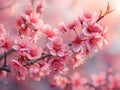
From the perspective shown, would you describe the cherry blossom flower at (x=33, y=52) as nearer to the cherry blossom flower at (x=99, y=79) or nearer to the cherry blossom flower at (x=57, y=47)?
the cherry blossom flower at (x=57, y=47)

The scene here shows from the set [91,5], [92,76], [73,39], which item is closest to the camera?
[73,39]

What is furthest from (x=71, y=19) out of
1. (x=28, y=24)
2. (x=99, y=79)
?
(x=28, y=24)

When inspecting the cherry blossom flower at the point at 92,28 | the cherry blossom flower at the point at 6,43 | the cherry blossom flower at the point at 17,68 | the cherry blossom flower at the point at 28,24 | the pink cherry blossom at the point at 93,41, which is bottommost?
the cherry blossom flower at the point at 17,68

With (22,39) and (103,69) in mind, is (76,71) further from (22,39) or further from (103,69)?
(22,39)

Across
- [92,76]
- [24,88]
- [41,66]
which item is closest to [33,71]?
[41,66]

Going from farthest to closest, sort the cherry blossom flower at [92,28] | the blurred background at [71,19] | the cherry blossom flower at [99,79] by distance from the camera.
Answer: the cherry blossom flower at [99,79] → the blurred background at [71,19] → the cherry blossom flower at [92,28]

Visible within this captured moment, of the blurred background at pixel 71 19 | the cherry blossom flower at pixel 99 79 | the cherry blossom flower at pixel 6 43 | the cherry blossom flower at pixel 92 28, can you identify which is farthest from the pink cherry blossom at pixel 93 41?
the cherry blossom flower at pixel 99 79

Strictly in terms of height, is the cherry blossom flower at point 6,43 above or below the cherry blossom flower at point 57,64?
above
